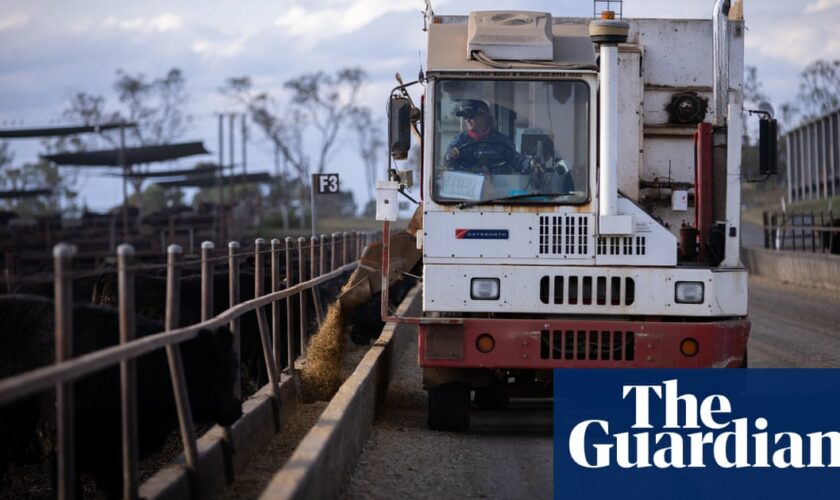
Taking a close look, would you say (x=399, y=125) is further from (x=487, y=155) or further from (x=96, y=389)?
(x=96, y=389)

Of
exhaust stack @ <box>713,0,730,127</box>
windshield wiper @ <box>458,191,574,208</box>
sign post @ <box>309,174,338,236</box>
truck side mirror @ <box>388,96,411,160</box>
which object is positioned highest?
exhaust stack @ <box>713,0,730,127</box>

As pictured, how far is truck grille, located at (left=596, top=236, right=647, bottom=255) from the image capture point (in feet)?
33.1

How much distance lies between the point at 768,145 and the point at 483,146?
2314 millimetres

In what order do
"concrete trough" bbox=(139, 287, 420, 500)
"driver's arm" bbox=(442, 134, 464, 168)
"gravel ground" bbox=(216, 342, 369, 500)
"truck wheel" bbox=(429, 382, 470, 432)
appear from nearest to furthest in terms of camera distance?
1. "concrete trough" bbox=(139, 287, 420, 500)
2. "gravel ground" bbox=(216, 342, 369, 500)
3. "driver's arm" bbox=(442, 134, 464, 168)
4. "truck wheel" bbox=(429, 382, 470, 432)

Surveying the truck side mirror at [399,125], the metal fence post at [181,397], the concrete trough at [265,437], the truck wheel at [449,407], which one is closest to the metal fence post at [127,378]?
the concrete trough at [265,437]

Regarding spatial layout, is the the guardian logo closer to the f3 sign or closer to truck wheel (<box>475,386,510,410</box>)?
truck wheel (<box>475,386,510,410</box>)

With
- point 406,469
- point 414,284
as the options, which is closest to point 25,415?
point 406,469

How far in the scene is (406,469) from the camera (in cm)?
888

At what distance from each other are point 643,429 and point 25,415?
450 cm

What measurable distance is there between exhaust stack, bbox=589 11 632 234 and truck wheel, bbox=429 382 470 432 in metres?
1.81

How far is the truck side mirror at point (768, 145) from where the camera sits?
10180 millimetres

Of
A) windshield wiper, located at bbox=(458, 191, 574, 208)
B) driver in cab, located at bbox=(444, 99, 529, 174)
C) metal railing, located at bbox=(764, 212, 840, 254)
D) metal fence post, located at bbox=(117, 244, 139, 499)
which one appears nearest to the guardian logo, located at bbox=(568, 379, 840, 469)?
windshield wiper, located at bbox=(458, 191, 574, 208)

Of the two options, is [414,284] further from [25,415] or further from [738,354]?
[25,415]

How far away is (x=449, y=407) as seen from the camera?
1055 centimetres
